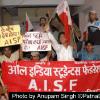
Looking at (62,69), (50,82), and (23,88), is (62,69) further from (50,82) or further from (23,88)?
(23,88)

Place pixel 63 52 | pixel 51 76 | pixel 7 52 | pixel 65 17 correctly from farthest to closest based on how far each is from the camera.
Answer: pixel 65 17 < pixel 7 52 < pixel 63 52 < pixel 51 76

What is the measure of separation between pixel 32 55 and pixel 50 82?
0.81m

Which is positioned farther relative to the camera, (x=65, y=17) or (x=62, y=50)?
(x=65, y=17)

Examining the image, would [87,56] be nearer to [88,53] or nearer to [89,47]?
[88,53]

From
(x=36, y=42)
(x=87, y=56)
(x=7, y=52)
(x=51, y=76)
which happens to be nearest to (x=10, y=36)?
(x=7, y=52)

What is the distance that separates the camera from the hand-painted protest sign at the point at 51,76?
271 inches

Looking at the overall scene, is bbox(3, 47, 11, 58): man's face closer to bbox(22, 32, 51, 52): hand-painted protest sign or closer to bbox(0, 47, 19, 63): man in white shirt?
bbox(0, 47, 19, 63): man in white shirt

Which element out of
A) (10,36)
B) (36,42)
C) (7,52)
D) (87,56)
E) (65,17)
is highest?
(65,17)

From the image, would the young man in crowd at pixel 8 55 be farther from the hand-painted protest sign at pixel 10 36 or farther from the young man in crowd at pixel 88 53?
the young man in crowd at pixel 88 53

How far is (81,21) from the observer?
14844 mm

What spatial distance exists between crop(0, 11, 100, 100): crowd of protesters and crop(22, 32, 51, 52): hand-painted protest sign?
0.11m

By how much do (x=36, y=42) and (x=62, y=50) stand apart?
0.63 metres

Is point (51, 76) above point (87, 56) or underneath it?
underneath

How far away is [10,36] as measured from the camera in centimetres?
732
